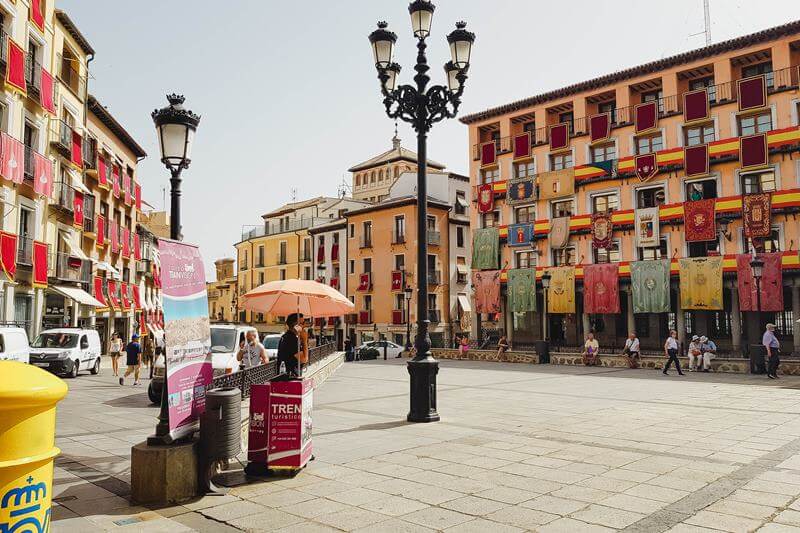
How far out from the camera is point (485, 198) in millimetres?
45000

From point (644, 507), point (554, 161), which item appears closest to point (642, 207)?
point (554, 161)

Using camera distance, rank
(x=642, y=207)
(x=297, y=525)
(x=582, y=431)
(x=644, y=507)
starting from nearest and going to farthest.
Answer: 1. (x=297, y=525)
2. (x=644, y=507)
3. (x=582, y=431)
4. (x=642, y=207)

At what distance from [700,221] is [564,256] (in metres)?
9.04

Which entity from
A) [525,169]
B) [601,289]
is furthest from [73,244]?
[601,289]

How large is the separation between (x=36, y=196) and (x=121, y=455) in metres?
21.0

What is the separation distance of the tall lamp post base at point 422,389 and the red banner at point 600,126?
106 ft

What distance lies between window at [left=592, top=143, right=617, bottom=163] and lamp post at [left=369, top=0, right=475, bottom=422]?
100ft

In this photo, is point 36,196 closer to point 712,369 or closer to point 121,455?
point 121,455

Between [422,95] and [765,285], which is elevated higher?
[422,95]

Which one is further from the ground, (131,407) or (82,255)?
(82,255)

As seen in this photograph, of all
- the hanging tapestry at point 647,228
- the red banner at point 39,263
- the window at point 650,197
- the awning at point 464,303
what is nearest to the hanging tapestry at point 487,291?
the awning at point 464,303

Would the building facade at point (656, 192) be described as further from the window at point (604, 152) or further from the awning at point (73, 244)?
the awning at point (73, 244)

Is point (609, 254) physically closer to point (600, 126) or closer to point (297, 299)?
point (600, 126)

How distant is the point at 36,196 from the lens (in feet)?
82.6
